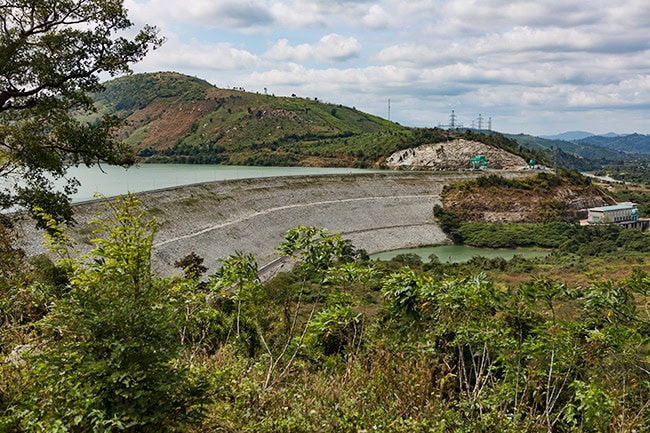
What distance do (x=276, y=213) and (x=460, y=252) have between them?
14.1 m

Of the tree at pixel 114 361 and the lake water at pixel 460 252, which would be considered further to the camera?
the lake water at pixel 460 252

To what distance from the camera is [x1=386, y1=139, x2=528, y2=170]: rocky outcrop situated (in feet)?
200

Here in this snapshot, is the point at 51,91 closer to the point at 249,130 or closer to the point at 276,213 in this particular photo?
the point at 276,213

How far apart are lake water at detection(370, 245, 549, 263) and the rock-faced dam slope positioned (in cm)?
84

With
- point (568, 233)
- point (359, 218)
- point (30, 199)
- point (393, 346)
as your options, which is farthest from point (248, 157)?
point (393, 346)

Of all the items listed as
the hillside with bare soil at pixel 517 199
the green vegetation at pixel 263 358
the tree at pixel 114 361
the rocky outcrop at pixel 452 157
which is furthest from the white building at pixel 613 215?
the tree at pixel 114 361

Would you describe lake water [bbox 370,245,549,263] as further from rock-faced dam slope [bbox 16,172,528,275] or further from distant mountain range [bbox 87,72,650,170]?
distant mountain range [bbox 87,72,650,170]

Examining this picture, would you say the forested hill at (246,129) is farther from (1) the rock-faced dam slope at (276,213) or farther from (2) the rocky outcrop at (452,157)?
(1) the rock-faced dam slope at (276,213)

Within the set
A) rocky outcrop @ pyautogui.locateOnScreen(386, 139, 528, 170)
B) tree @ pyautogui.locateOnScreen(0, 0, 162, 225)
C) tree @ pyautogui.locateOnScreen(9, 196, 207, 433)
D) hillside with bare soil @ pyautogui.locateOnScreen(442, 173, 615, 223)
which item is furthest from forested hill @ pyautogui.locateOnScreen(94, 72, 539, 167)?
tree @ pyautogui.locateOnScreen(9, 196, 207, 433)

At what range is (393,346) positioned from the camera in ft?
16.5

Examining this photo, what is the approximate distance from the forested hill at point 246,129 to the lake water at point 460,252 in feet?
87.3

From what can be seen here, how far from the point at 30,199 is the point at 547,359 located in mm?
8236

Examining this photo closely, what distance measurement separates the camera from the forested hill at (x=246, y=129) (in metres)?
69.6

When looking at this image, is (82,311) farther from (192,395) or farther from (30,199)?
(30,199)
